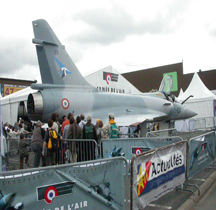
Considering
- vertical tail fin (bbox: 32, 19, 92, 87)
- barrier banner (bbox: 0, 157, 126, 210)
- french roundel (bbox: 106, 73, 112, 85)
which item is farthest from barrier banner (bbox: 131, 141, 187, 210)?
french roundel (bbox: 106, 73, 112, 85)

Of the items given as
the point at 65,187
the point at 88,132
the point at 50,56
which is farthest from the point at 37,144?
the point at 65,187

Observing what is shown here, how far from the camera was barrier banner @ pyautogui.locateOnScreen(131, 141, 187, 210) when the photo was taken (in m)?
3.44

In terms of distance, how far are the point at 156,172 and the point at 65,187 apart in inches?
74.8

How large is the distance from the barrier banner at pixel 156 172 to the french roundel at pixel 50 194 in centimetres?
128

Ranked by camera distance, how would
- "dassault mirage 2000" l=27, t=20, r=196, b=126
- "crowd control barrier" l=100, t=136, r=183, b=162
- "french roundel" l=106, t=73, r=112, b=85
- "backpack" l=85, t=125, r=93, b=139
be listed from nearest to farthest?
"crowd control barrier" l=100, t=136, r=183, b=162 → "backpack" l=85, t=125, r=93, b=139 → "dassault mirage 2000" l=27, t=20, r=196, b=126 → "french roundel" l=106, t=73, r=112, b=85

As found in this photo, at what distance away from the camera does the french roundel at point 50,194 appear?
253 cm

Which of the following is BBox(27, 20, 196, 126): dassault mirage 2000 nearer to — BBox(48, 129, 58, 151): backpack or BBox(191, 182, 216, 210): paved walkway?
BBox(48, 129, 58, 151): backpack

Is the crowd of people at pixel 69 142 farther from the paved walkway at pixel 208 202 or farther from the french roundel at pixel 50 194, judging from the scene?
the french roundel at pixel 50 194

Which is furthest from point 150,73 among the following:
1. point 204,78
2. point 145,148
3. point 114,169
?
point 114,169

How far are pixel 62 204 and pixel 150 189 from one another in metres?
1.76

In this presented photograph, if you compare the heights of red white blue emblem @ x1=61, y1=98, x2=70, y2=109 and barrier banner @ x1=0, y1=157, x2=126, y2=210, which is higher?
red white blue emblem @ x1=61, y1=98, x2=70, y2=109

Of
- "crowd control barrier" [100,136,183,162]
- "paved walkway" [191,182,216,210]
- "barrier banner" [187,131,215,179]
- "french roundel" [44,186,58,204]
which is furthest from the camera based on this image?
"crowd control barrier" [100,136,183,162]

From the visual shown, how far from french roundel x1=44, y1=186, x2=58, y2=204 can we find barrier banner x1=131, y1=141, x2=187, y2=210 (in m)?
1.28

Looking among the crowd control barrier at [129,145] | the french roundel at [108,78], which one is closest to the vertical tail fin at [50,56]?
the crowd control barrier at [129,145]
